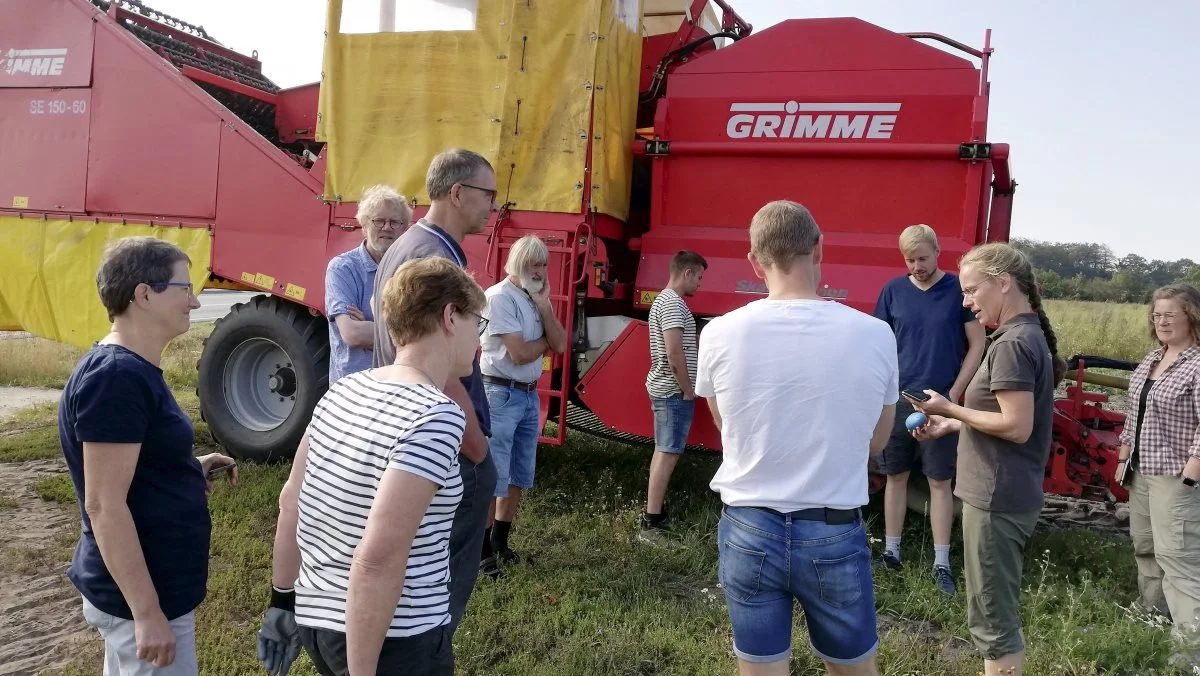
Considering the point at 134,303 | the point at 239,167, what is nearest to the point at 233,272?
the point at 239,167

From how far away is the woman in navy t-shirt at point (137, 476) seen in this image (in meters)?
1.73

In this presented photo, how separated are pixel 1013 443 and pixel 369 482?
195 centimetres

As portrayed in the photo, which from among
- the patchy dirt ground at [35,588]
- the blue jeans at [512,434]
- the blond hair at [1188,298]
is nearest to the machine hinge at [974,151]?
the blond hair at [1188,298]

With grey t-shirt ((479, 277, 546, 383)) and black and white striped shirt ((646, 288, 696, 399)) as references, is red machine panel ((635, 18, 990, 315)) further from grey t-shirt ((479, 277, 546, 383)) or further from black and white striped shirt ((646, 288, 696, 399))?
grey t-shirt ((479, 277, 546, 383))

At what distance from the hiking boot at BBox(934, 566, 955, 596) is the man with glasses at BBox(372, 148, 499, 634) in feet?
7.84

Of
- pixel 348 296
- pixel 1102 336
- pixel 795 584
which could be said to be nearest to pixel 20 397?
pixel 348 296

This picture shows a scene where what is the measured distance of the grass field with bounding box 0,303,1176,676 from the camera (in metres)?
3.05

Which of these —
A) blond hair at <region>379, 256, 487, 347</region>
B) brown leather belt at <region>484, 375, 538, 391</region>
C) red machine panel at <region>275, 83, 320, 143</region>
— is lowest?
brown leather belt at <region>484, 375, 538, 391</region>

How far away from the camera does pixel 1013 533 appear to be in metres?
2.47

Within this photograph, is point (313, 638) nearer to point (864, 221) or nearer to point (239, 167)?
point (864, 221)

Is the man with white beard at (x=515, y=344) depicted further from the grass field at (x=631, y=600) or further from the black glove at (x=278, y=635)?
the black glove at (x=278, y=635)

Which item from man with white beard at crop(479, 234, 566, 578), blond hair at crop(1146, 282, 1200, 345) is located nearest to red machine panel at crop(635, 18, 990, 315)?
blond hair at crop(1146, 282, 1200, 345)

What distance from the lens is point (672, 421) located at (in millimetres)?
4230

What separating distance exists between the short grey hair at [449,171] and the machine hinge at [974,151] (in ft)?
8.76
